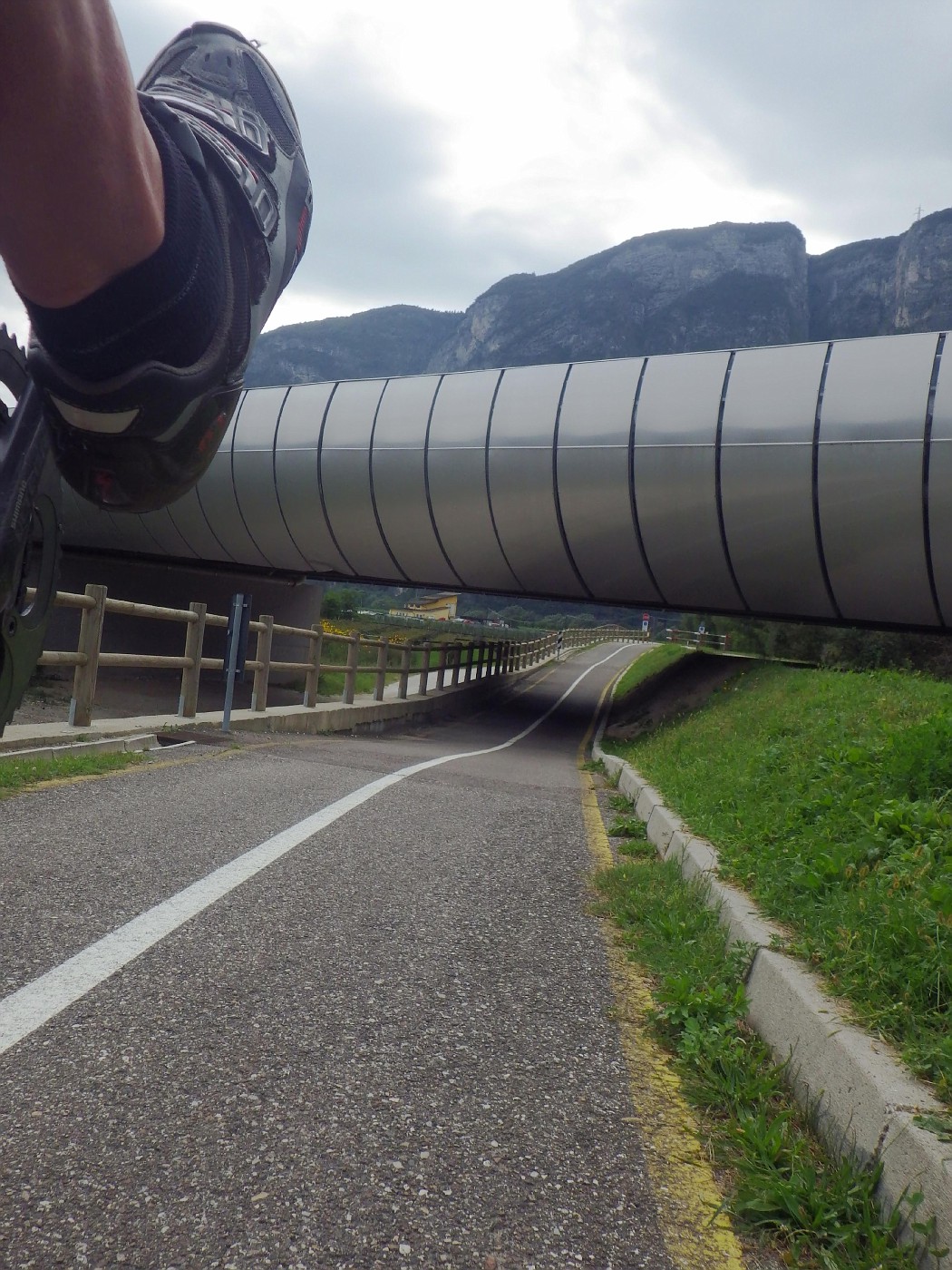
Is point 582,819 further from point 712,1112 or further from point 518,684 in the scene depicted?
point 518,684

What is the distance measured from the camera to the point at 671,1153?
2.47 m

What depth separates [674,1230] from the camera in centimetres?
211

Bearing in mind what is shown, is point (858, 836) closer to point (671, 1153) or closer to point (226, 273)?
point (671, 1153)

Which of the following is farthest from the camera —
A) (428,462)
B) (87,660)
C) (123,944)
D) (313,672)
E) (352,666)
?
(428,462)

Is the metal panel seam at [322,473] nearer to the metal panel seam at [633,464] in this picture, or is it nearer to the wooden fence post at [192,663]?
the metal panel seam at [633,464]

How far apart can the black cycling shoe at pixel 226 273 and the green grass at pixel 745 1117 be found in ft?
6.64

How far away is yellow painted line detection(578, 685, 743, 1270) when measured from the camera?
6.78ft

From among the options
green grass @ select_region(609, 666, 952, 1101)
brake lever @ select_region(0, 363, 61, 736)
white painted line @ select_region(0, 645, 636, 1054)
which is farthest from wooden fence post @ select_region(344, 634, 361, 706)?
brake lever @ select_region(0, 363, 61, 736)

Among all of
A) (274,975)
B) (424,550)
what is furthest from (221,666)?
(424,550)

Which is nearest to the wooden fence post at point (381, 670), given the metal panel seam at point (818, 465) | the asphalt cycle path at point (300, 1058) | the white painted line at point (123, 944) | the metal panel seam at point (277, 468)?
the metal panel seam at point (277, 468)

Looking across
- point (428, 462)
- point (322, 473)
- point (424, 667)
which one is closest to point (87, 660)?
point (424, 667)

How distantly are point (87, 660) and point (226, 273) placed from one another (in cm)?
776

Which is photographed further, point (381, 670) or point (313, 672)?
point (381, 670)

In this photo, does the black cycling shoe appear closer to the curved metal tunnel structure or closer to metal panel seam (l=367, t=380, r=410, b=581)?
the curved metal tunnel structure
